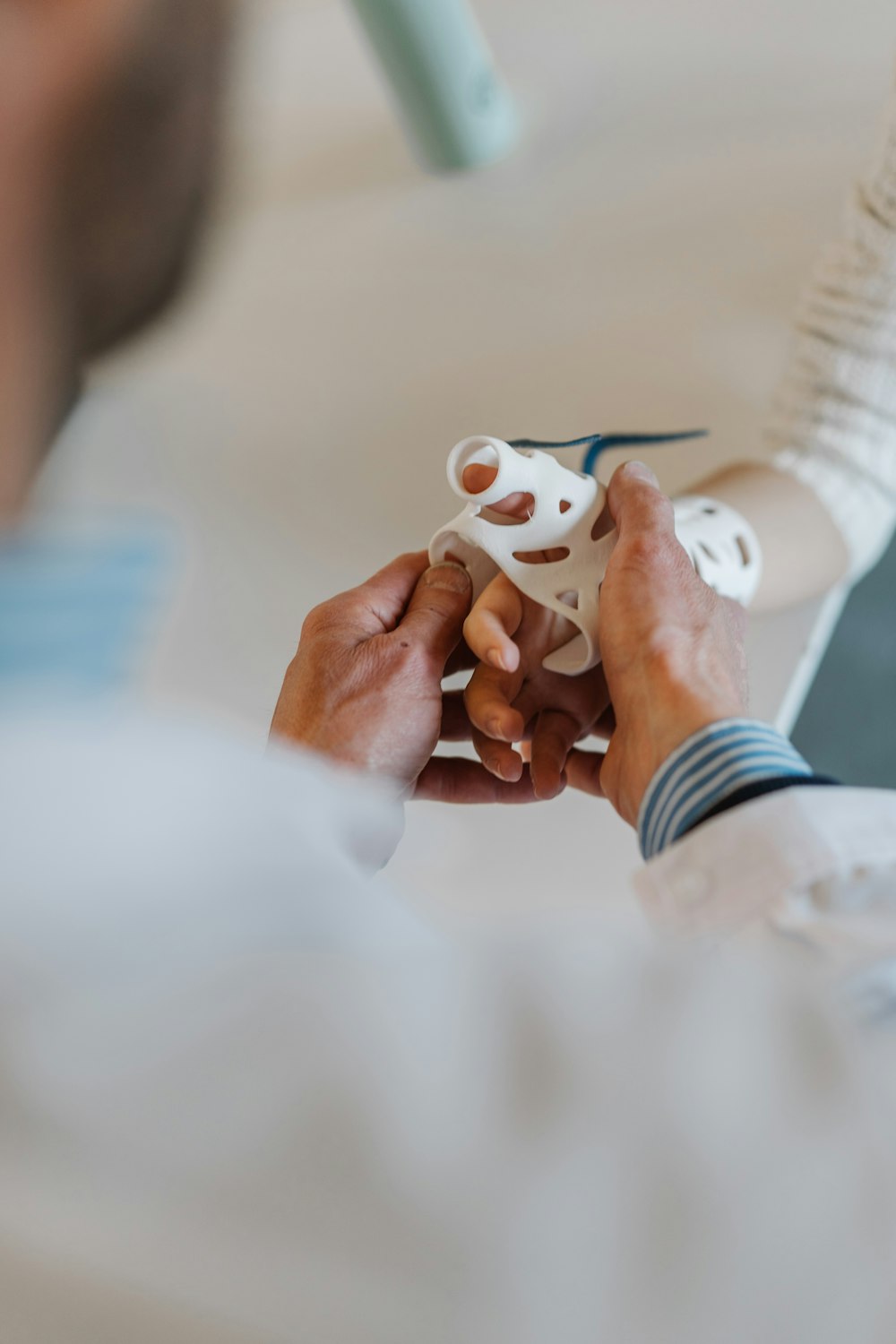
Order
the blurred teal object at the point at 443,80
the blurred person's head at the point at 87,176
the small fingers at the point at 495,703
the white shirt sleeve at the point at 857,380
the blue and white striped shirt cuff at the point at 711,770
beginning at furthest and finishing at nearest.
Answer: the blurred teal object at the point at 443,80, the white shirt sleeve at the point at 857,380, the small fingers at the point at 495,703, the blue and white striped shirt cuff at the point at 711,770, the blurred person's head at the point at 87,176

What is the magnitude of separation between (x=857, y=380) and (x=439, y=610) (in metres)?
0.29

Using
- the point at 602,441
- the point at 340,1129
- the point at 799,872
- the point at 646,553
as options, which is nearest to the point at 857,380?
the point at 602,441

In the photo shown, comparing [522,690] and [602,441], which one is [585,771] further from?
[602,441]

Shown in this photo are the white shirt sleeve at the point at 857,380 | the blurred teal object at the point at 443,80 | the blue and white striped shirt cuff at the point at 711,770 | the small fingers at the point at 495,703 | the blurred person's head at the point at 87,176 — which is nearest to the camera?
the blurred person's head at the point at 87,176

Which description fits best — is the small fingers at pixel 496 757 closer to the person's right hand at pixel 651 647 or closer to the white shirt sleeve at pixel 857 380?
the person's right hand at pixel 651 647

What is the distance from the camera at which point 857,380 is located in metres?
0.58

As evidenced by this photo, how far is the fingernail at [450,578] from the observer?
17.5 inches

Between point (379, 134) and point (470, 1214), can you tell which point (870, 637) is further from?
point (470, 1214)

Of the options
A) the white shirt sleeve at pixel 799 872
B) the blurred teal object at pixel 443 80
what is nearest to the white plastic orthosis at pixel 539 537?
the white shirt sleeve at pixel 799 872

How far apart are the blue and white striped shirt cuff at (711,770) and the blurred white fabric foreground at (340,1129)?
103 mm

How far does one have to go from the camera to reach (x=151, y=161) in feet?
0.73

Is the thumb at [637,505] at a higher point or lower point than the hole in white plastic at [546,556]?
higher

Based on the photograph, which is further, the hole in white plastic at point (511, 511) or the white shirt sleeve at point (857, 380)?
the white shirt sleeve at point (857, 380)

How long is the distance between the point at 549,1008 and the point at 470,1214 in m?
0.04
